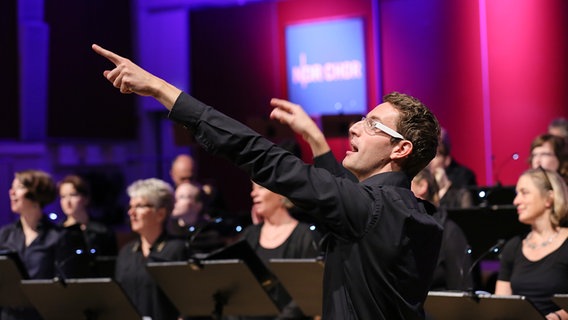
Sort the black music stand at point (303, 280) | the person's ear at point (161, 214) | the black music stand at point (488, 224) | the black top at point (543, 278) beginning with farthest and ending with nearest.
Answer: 1. the black music stand at point (488, 224)
2. the person's ear at point (161, 214)
3. the black music stand at point (303, 280)
4. the black top at point (543, 278)

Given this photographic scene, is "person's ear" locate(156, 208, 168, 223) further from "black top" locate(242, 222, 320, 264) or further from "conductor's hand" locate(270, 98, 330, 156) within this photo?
"conductor's hand" locate(270, 98, 330, 156)

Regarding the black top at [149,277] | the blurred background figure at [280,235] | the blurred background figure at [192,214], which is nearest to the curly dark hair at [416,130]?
the blurred background figure at [280,235]

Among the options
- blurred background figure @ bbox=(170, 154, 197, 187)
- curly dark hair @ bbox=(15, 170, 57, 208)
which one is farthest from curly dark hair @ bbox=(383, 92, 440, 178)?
blurred background figure @ bbox=(170, 154, 197, 187)

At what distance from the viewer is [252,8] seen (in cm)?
1149

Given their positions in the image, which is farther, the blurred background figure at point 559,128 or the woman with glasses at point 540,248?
the blurred background figure at point 559,128

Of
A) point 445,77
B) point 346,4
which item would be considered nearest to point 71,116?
point 346,4

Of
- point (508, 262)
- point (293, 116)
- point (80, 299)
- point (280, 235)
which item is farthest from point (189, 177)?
point (293, 116)

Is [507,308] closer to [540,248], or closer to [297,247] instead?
[540,248]

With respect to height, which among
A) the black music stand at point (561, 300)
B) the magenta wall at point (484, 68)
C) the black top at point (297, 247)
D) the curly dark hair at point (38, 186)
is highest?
the magenta wall at point (484, 68)

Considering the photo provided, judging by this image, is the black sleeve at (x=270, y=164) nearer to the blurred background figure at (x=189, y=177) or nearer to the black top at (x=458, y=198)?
the black top at (x=458, y=198)

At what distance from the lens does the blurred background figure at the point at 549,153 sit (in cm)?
624

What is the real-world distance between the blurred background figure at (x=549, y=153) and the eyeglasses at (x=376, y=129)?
4083mm

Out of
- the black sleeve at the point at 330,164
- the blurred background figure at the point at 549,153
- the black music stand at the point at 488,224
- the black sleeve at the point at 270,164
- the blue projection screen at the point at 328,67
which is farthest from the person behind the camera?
the blue projection screen at the point at 328,67

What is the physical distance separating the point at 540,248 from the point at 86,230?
343 cm
